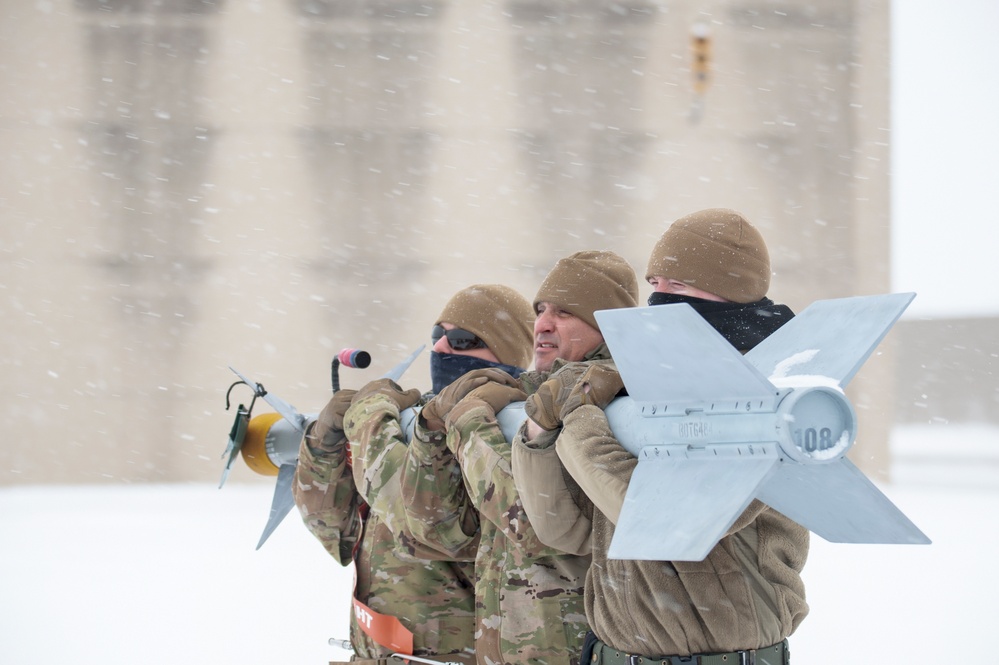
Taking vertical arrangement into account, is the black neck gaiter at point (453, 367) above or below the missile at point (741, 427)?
below

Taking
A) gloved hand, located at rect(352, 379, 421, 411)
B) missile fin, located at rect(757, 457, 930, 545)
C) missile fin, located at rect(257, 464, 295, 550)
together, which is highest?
missile fin, located at rect(757, 457, 930, 545)

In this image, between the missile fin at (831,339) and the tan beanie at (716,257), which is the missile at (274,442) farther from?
the missile fin at (831,339)

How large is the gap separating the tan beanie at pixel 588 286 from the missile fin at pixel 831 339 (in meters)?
0.88

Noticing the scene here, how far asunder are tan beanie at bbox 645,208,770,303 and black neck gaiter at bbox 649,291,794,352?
0.03 m

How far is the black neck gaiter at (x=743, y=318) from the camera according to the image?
1786mm

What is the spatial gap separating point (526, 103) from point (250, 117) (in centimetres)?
273

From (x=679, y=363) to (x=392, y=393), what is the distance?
1486mm

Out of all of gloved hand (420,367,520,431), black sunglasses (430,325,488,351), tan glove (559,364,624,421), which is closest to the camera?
tan glove (559,364,624,421)

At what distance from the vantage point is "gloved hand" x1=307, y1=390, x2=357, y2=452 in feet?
9.67

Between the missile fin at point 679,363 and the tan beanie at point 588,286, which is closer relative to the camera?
the missile fin at point 679,363

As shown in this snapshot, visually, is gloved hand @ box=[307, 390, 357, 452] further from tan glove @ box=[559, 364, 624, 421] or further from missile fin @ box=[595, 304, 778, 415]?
missile fin @ box=[595, 304, 778, 415]

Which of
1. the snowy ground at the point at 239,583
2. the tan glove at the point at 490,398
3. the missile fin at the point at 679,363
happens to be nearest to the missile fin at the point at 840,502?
the missile fin at the point at 679,363

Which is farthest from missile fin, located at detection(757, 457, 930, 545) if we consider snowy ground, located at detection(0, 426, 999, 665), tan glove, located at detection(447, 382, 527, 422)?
A: snowy ground, located at detection(0, 426, 999, 665)

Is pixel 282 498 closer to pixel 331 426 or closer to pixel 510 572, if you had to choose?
pixel 331 426
